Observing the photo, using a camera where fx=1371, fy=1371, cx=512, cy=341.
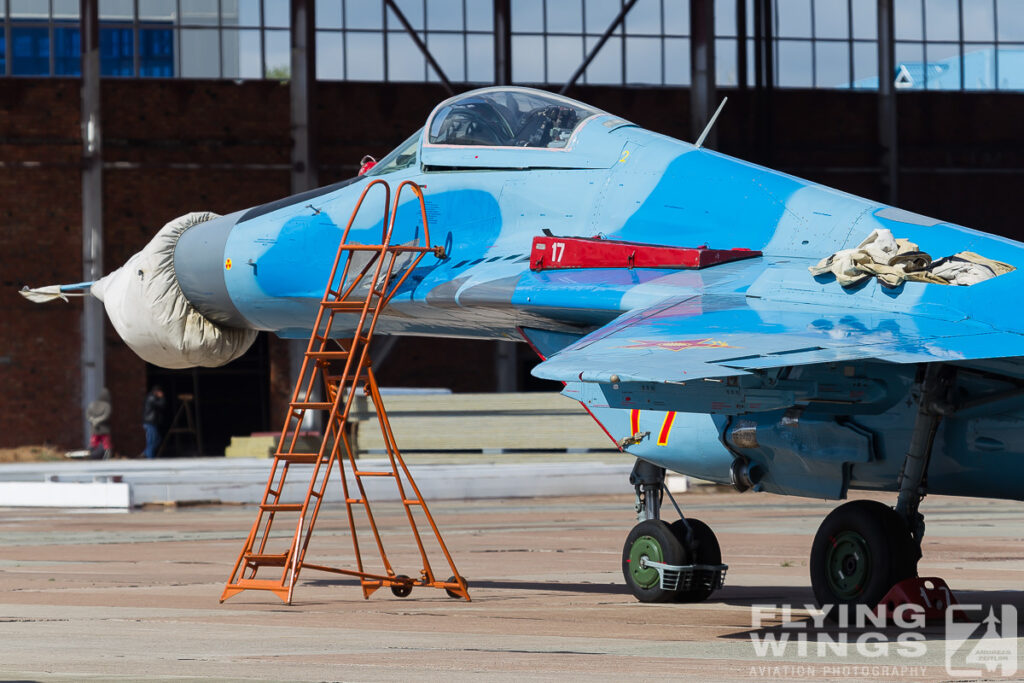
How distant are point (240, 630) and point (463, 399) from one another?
61.6 feet

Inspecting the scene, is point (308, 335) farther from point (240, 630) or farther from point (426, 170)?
point (240, 630)

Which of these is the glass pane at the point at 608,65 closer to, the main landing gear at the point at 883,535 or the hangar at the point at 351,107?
the hangar at the point at 351,107

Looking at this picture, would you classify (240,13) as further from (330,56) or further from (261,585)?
(261,585)

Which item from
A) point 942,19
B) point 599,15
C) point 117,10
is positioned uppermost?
point 942,19

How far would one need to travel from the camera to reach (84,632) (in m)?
7.98

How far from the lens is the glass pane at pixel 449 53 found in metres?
36.3

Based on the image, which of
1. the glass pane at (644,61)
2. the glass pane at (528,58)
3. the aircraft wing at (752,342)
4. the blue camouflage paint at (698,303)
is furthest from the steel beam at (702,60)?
the aircraft wing at (752,342)

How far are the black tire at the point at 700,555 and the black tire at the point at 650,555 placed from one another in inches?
2.5

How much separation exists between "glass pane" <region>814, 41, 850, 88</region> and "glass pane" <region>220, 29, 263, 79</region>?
15264mm

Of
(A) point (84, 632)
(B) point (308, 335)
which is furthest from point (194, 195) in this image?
(A) point (84, 632)

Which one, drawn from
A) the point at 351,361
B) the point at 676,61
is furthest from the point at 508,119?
the point at 676,61

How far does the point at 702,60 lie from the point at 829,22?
6022 mm

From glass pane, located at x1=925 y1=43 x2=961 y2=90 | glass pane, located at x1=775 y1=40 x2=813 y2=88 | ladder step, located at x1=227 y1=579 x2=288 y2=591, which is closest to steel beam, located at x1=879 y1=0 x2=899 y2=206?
glass pane, located at x1=775 y1=40 x2=813 y2=88

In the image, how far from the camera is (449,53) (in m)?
36.4
